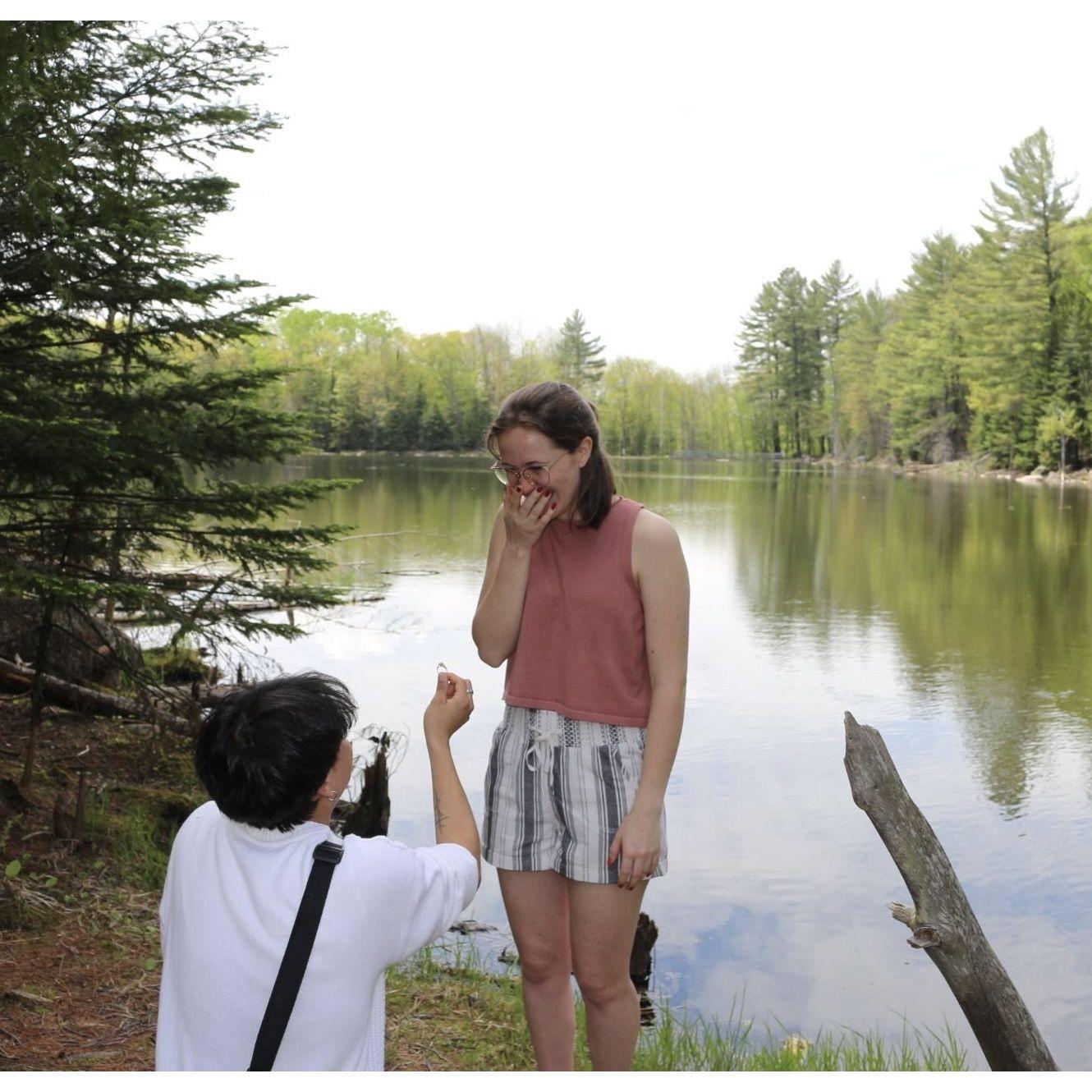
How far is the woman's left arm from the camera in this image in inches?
79.6

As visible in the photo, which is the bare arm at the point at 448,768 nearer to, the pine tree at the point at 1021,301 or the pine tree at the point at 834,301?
the pine tree at the point at 1021,301

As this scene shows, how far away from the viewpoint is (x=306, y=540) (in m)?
5.18

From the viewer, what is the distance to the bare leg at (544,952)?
2.13 metres

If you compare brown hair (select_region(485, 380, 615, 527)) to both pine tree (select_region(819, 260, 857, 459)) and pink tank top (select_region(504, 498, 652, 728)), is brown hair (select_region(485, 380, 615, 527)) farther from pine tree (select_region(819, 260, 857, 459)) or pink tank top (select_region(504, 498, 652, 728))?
pine tree (select_region(819, 260, 857, 459))

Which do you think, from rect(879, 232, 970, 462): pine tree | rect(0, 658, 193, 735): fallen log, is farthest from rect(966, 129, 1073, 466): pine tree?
rect(0, 658, 193, 735): fallen log

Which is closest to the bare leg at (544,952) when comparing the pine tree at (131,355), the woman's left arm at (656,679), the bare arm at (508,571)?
the woman's left arm at (656,679)

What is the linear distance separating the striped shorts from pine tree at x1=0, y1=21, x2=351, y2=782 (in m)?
2.19

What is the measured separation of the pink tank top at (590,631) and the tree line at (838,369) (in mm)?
19633

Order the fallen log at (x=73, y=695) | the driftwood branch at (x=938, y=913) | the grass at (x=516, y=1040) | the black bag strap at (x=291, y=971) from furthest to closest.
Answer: the fallen log at (x=73, y=695) → the grass at (x=516, y=1040) → the driftwood branch at (x=938, y=913) → the black bag strap at (x=291, y=971)

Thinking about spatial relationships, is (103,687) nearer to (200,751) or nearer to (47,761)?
(47,761)

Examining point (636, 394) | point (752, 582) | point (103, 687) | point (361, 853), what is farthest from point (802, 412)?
point (361, 853)

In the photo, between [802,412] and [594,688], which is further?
[802,412]

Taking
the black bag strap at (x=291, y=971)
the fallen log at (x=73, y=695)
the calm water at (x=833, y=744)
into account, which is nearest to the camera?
the black bag strap at (x=291, y=971)

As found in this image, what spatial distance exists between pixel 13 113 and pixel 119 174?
111 centimetres
